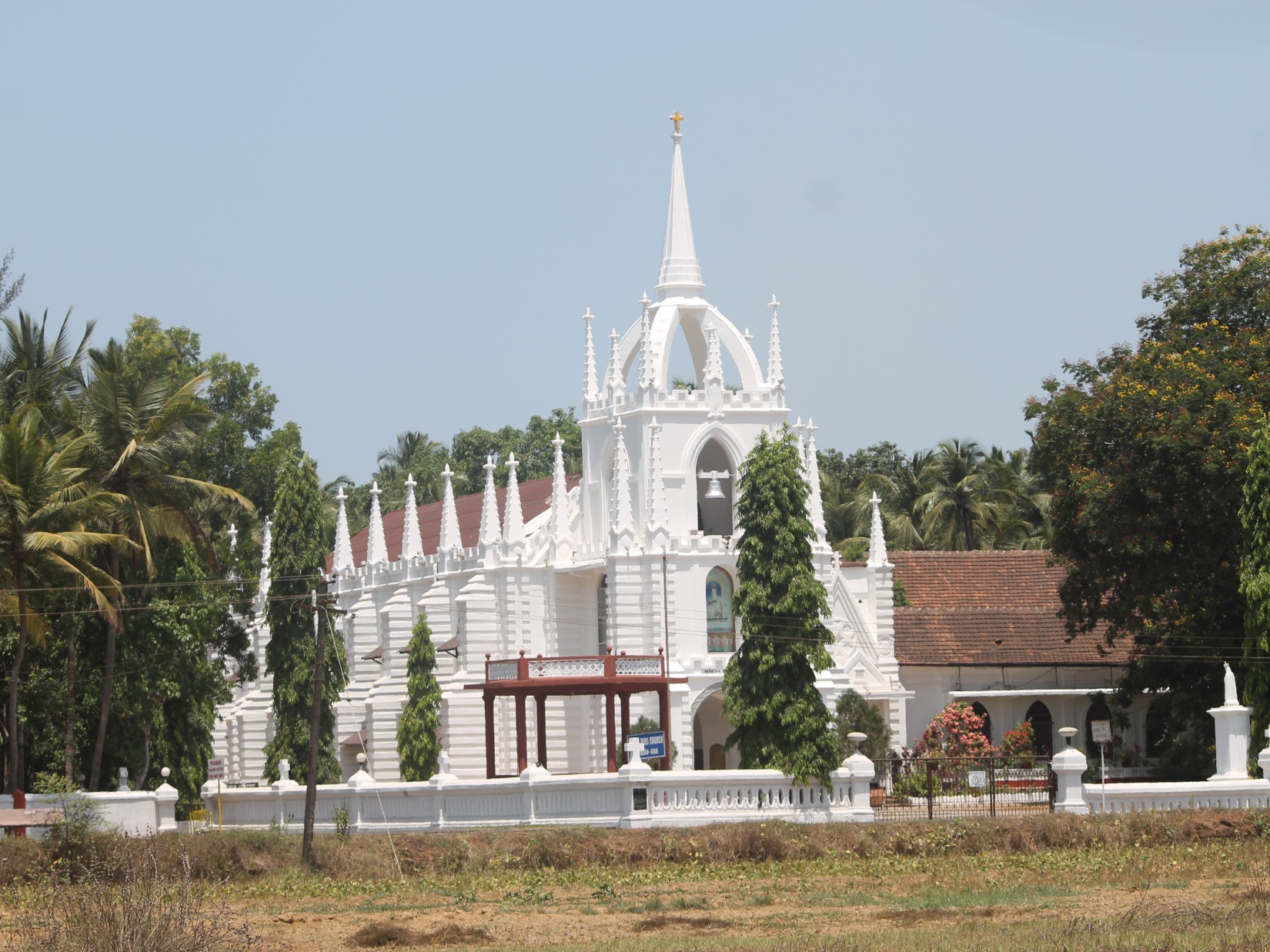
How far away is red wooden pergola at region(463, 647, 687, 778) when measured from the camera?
169 ft

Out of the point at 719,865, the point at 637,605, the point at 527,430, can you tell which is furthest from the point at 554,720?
the point at 527,430

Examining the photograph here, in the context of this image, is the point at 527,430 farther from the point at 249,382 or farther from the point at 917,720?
the point at 917,720

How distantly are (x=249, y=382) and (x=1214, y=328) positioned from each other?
39.3 metres

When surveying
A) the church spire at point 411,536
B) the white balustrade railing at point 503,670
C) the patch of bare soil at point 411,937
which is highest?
the church spire at point 411,536

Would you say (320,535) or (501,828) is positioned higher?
(320,535)

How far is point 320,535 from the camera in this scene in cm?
6044

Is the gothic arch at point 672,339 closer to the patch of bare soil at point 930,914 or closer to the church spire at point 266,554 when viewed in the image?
the church spire at point 266,554

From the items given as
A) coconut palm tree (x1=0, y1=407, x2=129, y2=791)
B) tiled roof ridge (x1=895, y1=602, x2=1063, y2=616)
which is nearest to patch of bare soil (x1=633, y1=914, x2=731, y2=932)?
coconut palm tree (x1=0, y1=407, x2=129, y2=791)

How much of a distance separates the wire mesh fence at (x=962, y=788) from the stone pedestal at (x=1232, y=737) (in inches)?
132

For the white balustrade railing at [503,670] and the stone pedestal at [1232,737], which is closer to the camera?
the stone pedestal at [1232,737]

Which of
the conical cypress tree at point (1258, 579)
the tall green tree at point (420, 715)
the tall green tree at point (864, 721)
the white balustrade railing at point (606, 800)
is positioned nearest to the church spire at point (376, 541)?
the tall green tree at point (420, 715)

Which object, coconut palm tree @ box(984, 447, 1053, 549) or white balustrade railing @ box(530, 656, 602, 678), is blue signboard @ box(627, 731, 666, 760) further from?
coconut palm tree @ box(984, 447, 1053, 549)

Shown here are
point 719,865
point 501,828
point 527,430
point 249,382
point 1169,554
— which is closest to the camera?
point 719,865

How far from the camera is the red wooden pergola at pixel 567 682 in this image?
51.6 m
